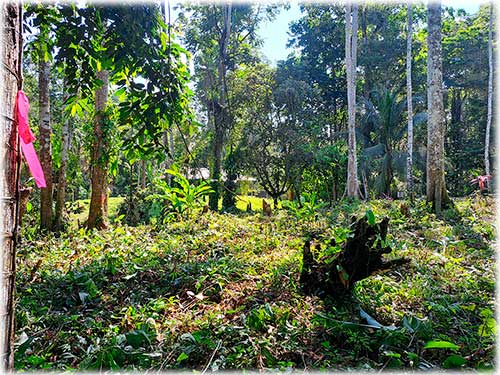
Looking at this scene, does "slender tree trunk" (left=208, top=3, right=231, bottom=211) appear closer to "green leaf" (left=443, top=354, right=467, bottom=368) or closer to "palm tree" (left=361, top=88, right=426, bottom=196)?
"palm tree" (left=361, top=88, right=426, bottom=196)

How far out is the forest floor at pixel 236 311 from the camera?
6.08ft

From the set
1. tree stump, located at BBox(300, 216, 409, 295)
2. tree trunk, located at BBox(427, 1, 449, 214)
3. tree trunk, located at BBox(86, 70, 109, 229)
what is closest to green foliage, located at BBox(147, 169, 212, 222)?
tree trunk, located at BBox(86, 70, 109, 229)

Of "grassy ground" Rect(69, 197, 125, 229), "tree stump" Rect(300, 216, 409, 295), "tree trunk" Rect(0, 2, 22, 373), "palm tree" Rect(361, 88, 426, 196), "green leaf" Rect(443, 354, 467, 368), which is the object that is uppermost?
"palm tree" Rect(361, 88, 426, 196)

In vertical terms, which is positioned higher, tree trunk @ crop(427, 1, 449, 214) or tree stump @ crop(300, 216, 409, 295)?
tree trunk @ crop(427, 1, 449, 214)

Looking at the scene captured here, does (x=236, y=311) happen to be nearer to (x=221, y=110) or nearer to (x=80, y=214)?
(x=221, y=110)

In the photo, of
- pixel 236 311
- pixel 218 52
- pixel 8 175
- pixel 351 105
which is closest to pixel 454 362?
pixel 236 311

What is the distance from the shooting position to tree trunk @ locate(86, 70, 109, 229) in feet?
20.0

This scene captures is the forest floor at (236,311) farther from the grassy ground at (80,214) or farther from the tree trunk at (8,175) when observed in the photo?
the grassy ground at (80,214)

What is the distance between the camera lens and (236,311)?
2.33 metres

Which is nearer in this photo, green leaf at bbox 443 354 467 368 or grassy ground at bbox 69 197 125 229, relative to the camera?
green leaf at bbox 443 354 467 368

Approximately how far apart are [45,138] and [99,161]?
887mm

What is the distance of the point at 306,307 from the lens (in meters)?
2.36

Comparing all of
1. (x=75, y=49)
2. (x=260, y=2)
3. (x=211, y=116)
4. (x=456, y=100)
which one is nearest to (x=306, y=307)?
(x=75, y=49)

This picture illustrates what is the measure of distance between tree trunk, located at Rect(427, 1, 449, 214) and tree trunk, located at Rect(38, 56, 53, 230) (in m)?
6.55
